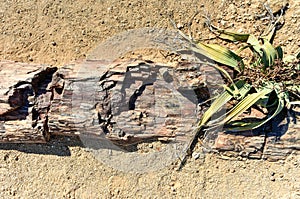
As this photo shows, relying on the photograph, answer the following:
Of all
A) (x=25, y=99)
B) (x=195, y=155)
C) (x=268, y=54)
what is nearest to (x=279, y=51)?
→ (x=268, y=54)

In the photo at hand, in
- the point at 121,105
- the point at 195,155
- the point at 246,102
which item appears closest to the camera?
the point at 246,102

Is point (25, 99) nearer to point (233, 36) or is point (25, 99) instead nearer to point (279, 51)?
point (233, 36)

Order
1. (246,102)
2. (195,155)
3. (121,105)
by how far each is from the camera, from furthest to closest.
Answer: (195,155) < (121,105) < (246,102)

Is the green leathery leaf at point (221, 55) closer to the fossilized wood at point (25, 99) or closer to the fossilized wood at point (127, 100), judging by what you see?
the fossilized wood at point (127, 100)

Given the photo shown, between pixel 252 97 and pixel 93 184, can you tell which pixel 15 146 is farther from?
pixel 252 97

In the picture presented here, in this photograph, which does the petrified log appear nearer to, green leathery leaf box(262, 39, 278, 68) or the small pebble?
the small pebble
